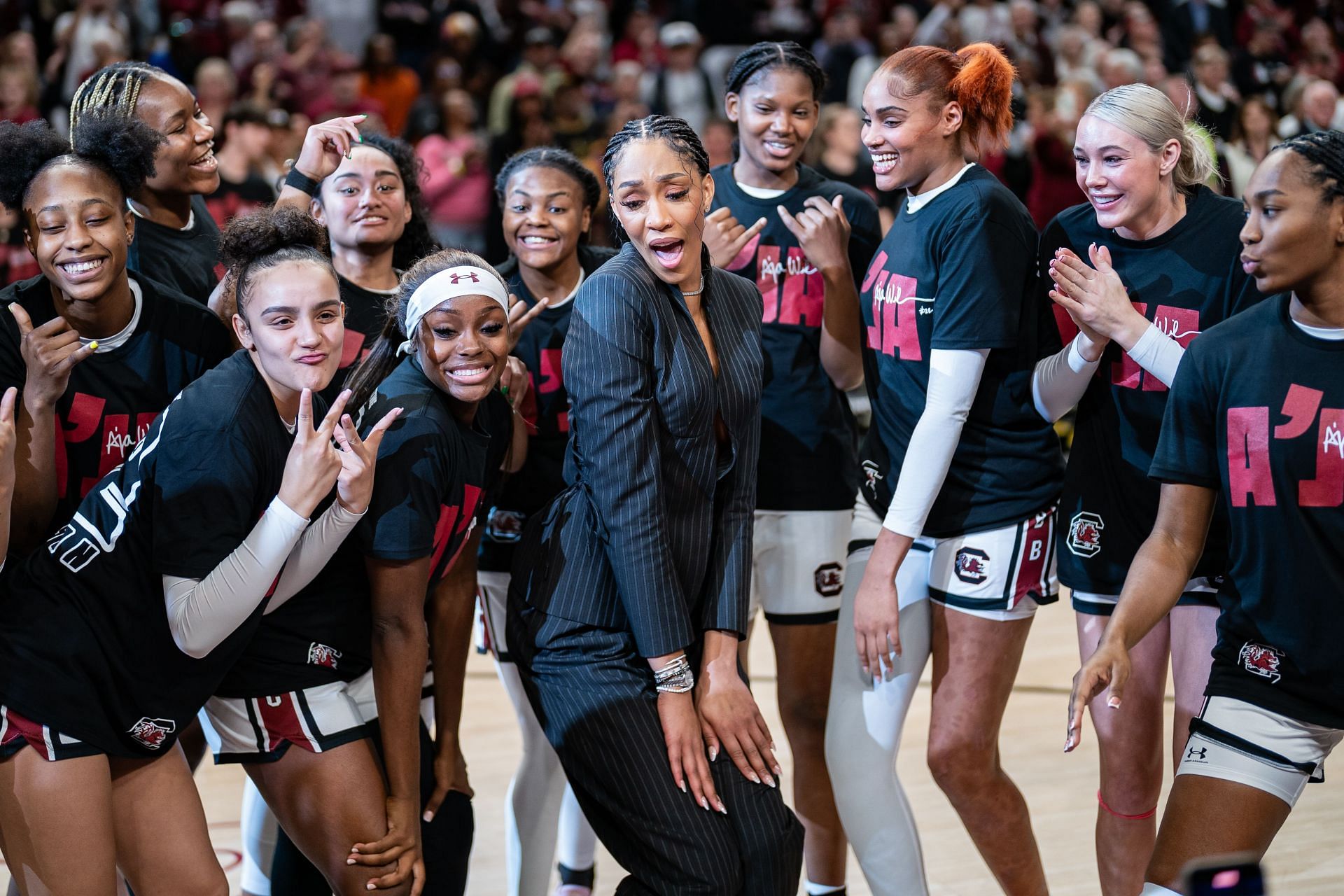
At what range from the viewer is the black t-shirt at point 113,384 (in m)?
2.89

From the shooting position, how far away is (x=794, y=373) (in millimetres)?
3523

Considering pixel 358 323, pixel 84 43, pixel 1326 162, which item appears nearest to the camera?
pixel 1326 162

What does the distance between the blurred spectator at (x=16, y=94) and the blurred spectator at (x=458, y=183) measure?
224cm

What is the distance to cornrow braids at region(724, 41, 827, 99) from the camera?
3514 mm

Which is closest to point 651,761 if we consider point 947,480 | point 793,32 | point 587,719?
point 587,719

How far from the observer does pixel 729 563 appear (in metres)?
2.80

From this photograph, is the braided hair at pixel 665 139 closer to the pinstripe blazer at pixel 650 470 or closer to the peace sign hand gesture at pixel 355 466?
the pinstripe blazer at pixel 650 470

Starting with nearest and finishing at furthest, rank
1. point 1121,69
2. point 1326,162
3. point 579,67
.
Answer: point 1326,162, point 1121,69, point 579,67

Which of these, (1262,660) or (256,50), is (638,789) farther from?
(256,50)

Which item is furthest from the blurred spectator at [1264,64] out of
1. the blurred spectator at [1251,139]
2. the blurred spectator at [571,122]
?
the blurred spectator at [571,122]

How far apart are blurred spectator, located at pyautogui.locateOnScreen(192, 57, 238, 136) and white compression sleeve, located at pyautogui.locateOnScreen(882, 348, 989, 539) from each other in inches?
243

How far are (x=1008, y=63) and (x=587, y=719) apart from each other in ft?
5.64

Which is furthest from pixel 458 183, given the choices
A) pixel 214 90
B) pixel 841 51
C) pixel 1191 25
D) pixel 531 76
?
pixel 1191 25

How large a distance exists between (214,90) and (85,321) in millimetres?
5662
